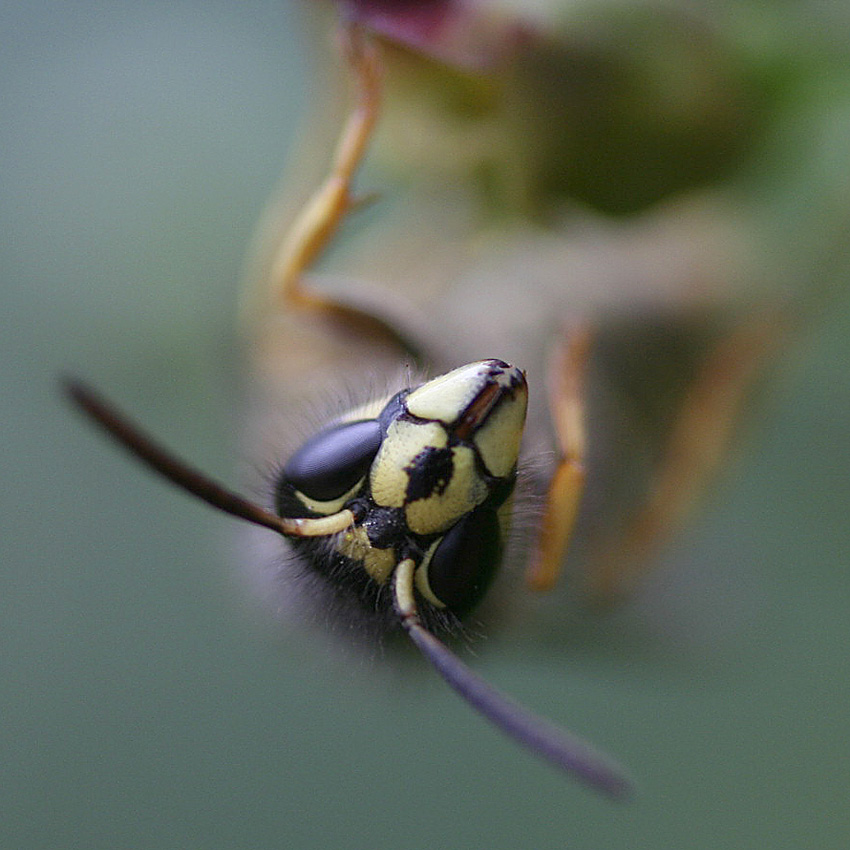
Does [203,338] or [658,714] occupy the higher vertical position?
[203,338]

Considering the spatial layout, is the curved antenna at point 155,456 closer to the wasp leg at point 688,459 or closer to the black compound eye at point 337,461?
the black compound eye at point 337,461

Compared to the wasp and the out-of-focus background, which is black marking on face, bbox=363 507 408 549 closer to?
the wasp

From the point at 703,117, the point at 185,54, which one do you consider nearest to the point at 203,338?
the point at 185,54

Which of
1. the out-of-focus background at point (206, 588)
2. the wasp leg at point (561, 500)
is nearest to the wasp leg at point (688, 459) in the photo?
the out-of-focus background at point (206, 588)

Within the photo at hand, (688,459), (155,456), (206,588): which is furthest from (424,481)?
(206,588)

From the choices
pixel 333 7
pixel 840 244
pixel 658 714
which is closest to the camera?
pixel 333 7

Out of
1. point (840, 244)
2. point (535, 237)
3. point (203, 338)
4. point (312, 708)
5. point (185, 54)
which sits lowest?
point (312, 708)

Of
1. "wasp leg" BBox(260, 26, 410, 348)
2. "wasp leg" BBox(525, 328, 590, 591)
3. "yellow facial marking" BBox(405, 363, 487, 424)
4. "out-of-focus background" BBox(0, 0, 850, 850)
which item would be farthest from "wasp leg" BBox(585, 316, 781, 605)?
"yellow facial marking" BBox(405, 363, 487, 424)

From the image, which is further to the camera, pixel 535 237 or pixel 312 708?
pixel 312 708

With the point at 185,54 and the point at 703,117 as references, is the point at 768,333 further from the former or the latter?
the point at 185,54

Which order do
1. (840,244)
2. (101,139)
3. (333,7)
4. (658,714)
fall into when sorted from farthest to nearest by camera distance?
(101,139)
(658,714)
(840,244)
(333,7)
